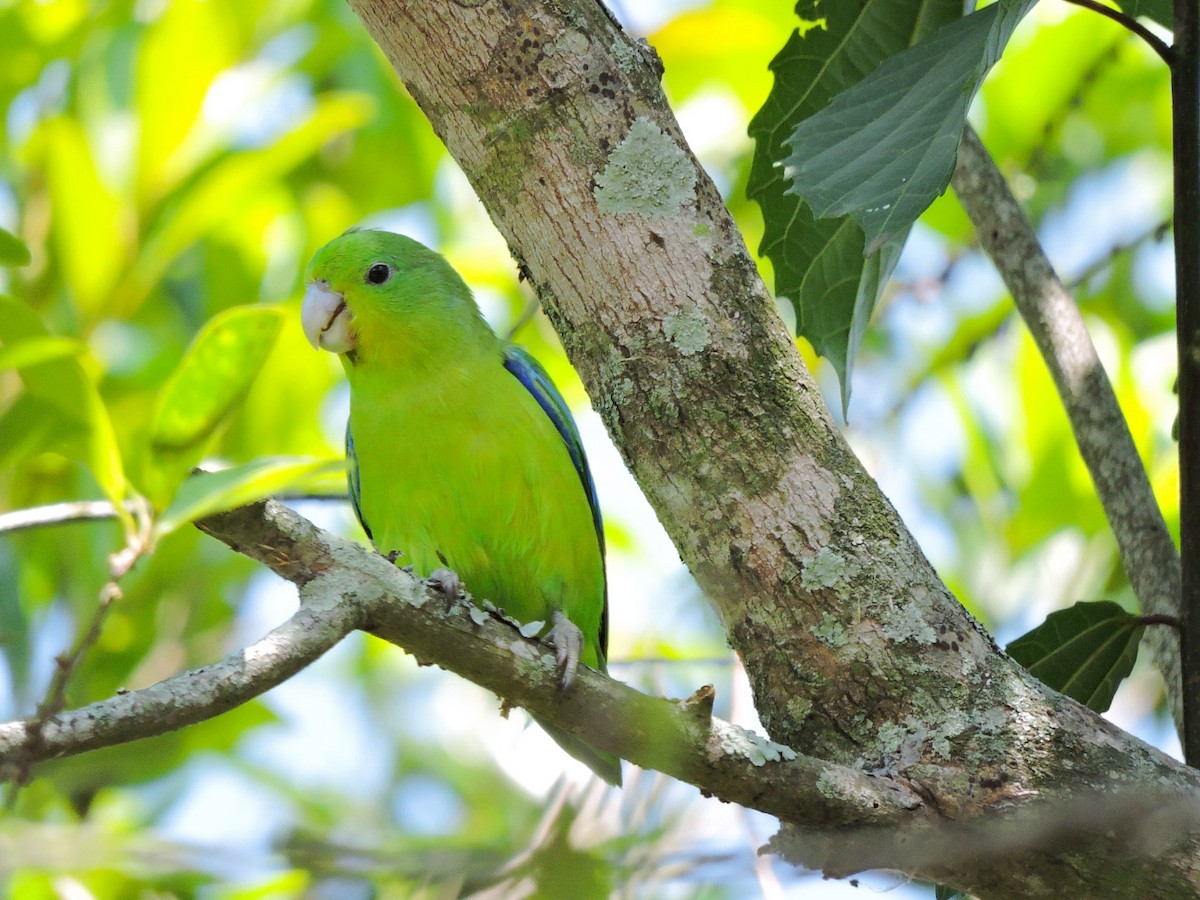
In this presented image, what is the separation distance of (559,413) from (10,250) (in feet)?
5.65

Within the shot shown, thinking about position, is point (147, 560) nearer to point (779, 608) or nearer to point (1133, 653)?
point (779, 608)

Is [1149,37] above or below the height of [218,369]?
above

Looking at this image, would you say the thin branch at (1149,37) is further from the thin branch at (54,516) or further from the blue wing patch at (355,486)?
the blue wing patch at (355,486)

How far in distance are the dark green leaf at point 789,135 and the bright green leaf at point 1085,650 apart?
584 millimetres

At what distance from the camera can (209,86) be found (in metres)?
3.75

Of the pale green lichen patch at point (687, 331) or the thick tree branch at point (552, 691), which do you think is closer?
the thick tree branch at point (552, 691)

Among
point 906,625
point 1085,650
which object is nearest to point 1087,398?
point 1085,650

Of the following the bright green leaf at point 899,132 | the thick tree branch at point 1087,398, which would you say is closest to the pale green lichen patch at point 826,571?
the bright green leaf at point 899,132

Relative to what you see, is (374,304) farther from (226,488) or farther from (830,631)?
(830,631)

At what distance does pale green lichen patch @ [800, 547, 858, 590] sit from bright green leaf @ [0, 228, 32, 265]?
1286 millimetres

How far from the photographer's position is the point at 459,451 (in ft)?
10.4

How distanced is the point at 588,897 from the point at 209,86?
340 centimetres

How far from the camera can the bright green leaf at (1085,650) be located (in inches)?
82.3

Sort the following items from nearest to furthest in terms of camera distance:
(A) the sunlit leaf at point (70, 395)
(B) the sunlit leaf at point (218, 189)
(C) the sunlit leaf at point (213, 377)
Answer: (C) the sunlit leaf at point (213, 377), (A) the sunlit leaf at point (70, 395), (B) the sunlit leaf at point (218, 189)
